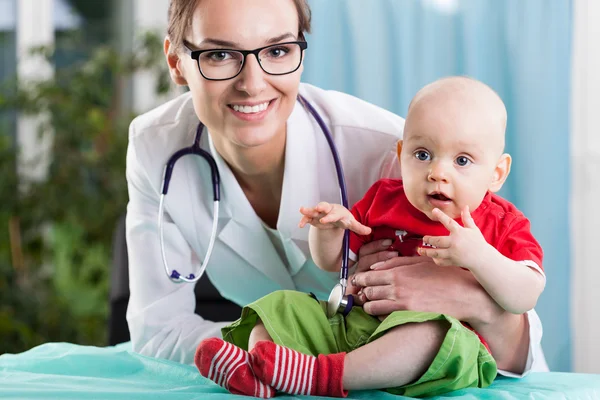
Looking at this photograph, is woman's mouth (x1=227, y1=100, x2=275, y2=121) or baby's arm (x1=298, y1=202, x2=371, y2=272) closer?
baby's arm (x1=298, y1=202, x2=371, y2=272)

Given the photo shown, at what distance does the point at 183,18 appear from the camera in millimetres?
1512

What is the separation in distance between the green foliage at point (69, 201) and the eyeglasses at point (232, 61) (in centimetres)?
188

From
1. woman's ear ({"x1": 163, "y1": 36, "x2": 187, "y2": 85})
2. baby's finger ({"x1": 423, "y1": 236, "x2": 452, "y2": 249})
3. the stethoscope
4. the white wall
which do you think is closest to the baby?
baby's finger ({"x1": 423, "y1": 236, "x2": 452, "y2": 249})

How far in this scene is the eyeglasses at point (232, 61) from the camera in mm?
1463

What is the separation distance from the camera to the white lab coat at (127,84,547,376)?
5.46 ft

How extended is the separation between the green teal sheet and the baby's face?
33cm

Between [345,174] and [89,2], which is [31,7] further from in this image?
[345,174]

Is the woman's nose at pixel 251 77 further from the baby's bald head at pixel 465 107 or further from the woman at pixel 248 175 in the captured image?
the baby's bald head at pixel 465 107

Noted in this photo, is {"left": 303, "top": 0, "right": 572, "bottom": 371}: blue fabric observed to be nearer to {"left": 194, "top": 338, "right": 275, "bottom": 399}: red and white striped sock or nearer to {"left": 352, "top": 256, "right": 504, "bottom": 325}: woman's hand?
{"left": 352, "top": 256, "right": 504, "bottom": 325}: woman's hand

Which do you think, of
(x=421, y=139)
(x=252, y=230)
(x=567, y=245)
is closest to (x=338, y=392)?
(x=421, y=139)

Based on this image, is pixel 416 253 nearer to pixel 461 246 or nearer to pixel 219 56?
pixel 461 246

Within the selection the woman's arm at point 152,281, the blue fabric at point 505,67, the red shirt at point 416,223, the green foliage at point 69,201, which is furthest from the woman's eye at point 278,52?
the green foliage at point 69,201

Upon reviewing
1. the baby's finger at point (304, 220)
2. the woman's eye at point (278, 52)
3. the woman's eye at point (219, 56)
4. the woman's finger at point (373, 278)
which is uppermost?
the woman's eye at point (278, 52)

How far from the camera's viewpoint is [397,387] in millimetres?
1263
